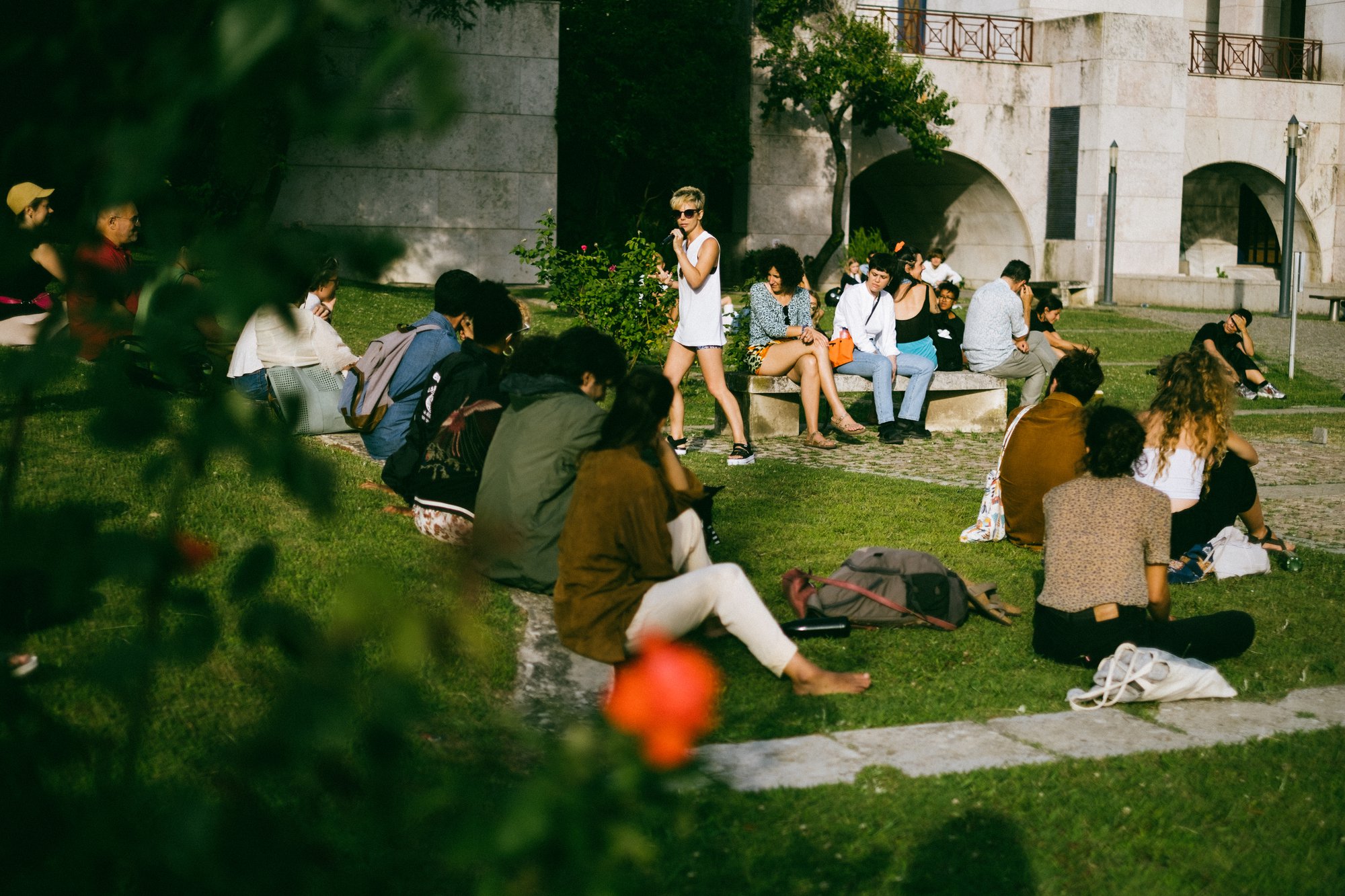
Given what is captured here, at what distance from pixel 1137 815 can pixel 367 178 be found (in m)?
21.3

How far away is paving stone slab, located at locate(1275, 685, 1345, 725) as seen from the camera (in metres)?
4.99

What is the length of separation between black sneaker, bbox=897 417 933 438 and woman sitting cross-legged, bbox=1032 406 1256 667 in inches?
244

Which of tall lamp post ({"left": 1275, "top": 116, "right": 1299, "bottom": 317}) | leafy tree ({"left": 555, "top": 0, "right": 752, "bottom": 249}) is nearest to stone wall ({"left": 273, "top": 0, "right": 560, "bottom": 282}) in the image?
leafy tree ({"left": 555, "top": 0, "right": 752, "bottom": 249})

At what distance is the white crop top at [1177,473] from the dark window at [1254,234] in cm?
3204

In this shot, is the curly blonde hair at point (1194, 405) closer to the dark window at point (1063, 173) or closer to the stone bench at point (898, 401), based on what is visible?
the stone bench at point (898, 401)

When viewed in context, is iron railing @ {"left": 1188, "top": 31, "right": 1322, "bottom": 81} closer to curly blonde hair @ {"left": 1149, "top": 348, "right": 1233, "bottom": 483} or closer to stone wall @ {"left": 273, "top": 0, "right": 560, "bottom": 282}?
stone wall @ {"left": 273, "top": 0, "right": 560, "bottom": 282}

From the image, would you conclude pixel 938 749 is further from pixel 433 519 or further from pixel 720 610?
pixel 433 519

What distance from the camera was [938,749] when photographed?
4555 millimetres

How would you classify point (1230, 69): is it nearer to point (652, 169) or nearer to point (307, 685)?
point (652, 169)

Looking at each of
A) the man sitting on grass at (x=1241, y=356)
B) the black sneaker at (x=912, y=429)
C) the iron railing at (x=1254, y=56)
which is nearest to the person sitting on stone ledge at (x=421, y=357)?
the black sneaker at (x=912, y=429)

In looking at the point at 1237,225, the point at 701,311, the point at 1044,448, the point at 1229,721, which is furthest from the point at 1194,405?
the point at 1237,225

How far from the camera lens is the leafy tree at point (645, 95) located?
25922mm

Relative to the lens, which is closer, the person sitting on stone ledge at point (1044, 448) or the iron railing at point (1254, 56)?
the person sitting on stone ledge at point (1044, 448)

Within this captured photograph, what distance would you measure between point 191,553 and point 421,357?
617cm
